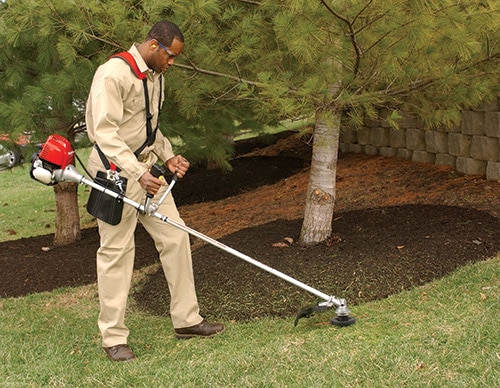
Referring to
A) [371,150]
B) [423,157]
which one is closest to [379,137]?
[371,150]

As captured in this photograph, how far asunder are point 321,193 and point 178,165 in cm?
168

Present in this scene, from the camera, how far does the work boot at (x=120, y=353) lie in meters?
3.80

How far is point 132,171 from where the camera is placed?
3.50 m

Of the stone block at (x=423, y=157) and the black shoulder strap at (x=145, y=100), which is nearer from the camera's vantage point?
the black shoulder strap at (x=145, y=100)

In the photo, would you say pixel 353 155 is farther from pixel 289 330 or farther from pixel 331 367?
pixel 331 367

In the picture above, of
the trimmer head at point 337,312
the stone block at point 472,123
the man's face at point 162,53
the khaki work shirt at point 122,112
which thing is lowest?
the trimmer head at point 337,312

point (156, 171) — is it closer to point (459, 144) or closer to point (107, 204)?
point (107, 204)

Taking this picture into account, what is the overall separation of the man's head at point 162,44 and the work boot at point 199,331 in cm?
153

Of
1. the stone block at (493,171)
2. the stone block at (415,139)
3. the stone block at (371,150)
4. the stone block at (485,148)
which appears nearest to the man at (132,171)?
the stone block at (493,171)

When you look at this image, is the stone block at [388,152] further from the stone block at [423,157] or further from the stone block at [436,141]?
the stone block at [436,141]

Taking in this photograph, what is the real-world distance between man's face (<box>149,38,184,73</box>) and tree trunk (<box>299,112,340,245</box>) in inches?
64.2

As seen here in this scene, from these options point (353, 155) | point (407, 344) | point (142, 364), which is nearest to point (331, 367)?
point (407, 344)

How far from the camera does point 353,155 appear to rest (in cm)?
909

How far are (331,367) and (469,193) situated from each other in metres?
3.36
